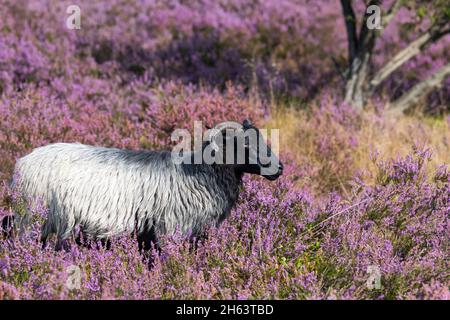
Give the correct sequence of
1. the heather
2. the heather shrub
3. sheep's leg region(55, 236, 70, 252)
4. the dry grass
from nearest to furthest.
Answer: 1. the heather shrub
2. the heather
3. sheep's leg region(55, 236, 70, 252)
4. the dry grass

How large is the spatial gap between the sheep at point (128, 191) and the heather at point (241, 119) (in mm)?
173

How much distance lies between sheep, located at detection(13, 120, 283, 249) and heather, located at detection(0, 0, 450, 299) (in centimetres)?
17

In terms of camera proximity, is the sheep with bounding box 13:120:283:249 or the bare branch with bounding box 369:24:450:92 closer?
the sheep with bounding box 13:120:283:249

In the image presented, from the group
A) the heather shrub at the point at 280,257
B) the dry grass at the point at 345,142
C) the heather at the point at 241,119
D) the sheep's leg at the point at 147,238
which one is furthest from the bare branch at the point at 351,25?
the sheep's leg at the point at 147,238

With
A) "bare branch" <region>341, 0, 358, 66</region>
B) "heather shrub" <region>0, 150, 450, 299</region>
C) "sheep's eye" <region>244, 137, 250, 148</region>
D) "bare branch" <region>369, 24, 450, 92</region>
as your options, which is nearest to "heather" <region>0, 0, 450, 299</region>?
"heather shrub" <region>0, 150, 450, 299</region>

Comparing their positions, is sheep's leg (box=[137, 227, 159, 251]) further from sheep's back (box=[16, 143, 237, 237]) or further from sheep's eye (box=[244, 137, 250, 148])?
sheep's eye (box=[244, 137, 250, 148])

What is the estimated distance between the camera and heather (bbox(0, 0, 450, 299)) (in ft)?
11.6

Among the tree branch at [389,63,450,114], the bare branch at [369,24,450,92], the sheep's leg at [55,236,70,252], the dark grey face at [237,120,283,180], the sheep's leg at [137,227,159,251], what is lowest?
the sheep's leg at [55,236,70,252]

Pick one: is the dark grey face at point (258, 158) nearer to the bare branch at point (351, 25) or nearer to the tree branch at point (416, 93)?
the bare branch at point (351, 25)

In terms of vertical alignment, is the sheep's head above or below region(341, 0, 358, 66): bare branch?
below

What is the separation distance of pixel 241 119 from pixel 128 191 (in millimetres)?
2893

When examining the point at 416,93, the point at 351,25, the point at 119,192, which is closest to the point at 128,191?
the point at 119,192
